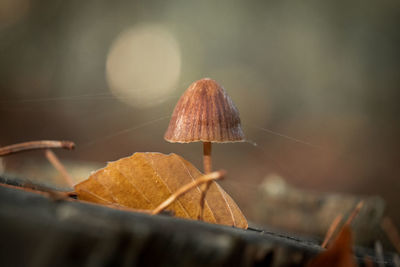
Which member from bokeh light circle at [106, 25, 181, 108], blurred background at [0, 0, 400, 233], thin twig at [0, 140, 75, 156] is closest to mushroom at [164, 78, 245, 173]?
thin twig at [0, 140, 75, 156]

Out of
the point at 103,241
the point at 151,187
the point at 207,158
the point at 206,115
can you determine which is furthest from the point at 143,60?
the point at 103,241

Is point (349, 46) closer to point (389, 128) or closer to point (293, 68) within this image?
point (293, 68)

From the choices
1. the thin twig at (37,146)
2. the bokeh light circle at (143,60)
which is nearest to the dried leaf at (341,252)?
the thin twig at (37,146)

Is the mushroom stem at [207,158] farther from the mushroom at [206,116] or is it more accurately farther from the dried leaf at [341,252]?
the dried leaf at [341,252]

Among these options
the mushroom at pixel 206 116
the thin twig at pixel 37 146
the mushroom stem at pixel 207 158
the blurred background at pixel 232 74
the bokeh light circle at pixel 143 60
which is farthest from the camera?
the bokeh light circle at pixel 143 60


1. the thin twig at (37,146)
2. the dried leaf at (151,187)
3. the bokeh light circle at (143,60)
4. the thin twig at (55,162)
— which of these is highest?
the bokeh light circle at (143,60)

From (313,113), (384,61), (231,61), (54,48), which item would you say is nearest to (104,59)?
(54,48)

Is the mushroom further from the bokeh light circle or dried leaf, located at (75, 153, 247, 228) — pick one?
the bokeh light circle
